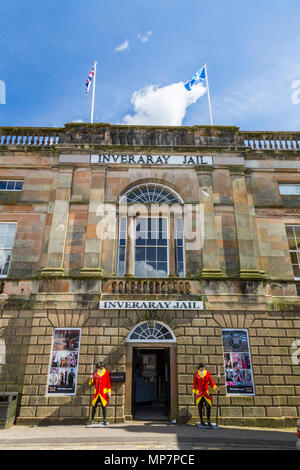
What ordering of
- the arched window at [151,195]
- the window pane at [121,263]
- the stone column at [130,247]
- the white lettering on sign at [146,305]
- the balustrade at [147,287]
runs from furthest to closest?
the arched window at [151,195] → the window pane at [121,263] → the stone column at [130,247] → the balustrade at [147,287] → the white lettering on sign at [146,305]

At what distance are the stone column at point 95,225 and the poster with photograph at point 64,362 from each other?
2.60 metres

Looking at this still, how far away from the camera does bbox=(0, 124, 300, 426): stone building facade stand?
11773mm

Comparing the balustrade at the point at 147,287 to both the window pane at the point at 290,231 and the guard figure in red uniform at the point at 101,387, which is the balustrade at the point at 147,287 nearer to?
the guard figure in red uniform at the point at 101,387

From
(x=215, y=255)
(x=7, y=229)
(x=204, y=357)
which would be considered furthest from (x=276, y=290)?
(x=7, y=229)

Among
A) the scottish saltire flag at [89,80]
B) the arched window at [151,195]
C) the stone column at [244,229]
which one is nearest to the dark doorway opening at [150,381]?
the stone column at [244,229]

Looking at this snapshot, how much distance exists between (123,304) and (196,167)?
24.8 ft

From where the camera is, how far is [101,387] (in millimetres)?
10539

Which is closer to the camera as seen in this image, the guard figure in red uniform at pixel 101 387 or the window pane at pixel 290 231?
the guard figure in red uniform at pixel 101 387

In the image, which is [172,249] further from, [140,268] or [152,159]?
[152,159]

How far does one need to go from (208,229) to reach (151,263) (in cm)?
308

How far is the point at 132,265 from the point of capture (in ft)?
44.8

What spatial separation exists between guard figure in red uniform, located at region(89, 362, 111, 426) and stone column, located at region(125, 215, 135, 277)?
4028 millimetres

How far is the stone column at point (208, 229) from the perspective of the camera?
521 inches
